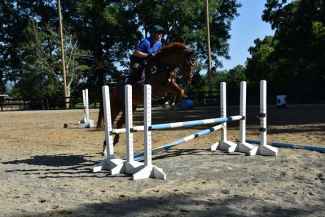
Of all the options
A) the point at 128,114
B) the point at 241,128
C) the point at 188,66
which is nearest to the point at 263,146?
the point at 241,128

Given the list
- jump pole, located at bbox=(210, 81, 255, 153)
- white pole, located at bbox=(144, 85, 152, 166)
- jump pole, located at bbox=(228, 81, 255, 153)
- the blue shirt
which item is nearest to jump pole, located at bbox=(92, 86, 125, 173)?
white pole, located at bbox=(144, 85, 152, 166)

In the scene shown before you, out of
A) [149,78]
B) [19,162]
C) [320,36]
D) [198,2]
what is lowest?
[19,162]

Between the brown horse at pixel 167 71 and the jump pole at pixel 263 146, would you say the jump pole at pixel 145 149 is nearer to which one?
the brown horse at pixel 167 71

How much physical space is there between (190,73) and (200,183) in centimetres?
218

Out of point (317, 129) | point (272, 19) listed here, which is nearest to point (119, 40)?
point (272, 19)

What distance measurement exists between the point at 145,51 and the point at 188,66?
96 centimetres

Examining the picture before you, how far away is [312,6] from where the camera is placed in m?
25.3

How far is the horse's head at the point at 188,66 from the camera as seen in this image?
579cm

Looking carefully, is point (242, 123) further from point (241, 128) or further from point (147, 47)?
point (147, 47)

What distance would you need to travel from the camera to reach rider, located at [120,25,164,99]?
613 centimetres

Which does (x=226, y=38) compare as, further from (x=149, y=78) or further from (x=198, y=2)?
(x=149, y=78)

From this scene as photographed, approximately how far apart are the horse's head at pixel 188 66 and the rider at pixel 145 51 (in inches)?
24.9

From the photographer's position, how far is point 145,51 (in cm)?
631

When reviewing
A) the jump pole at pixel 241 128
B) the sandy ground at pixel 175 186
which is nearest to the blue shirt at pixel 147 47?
the jump pole at pixel 241 128
